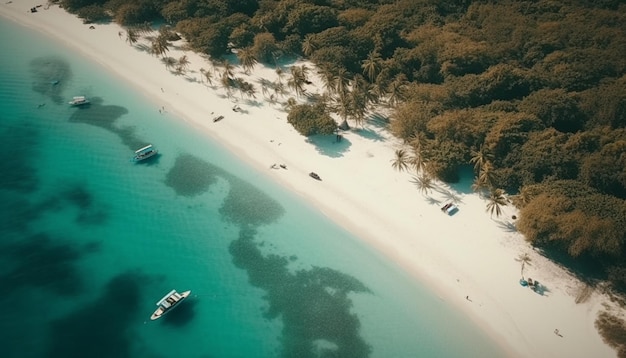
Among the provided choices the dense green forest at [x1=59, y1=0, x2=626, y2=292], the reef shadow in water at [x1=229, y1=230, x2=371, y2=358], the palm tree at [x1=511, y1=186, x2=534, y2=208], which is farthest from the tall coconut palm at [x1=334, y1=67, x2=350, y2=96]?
the palm tree at [x1=511, y1=186, x2=534, y2=208]

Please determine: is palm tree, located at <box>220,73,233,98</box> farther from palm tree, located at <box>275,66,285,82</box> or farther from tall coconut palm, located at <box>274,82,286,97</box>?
palm tree, located at <box>275,66,285,82</box>

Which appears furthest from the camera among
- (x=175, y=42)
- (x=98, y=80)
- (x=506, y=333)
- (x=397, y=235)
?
(x=175, y=42)

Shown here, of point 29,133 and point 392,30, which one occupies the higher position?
point 392,30

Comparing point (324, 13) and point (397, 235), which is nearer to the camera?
point (397, 235)

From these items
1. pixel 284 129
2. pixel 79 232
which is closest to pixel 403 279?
pixel 284 129

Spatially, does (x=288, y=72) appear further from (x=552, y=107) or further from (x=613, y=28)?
→ (x=613, y=28)

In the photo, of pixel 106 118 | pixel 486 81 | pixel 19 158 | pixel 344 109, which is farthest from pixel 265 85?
pixel 19 158
